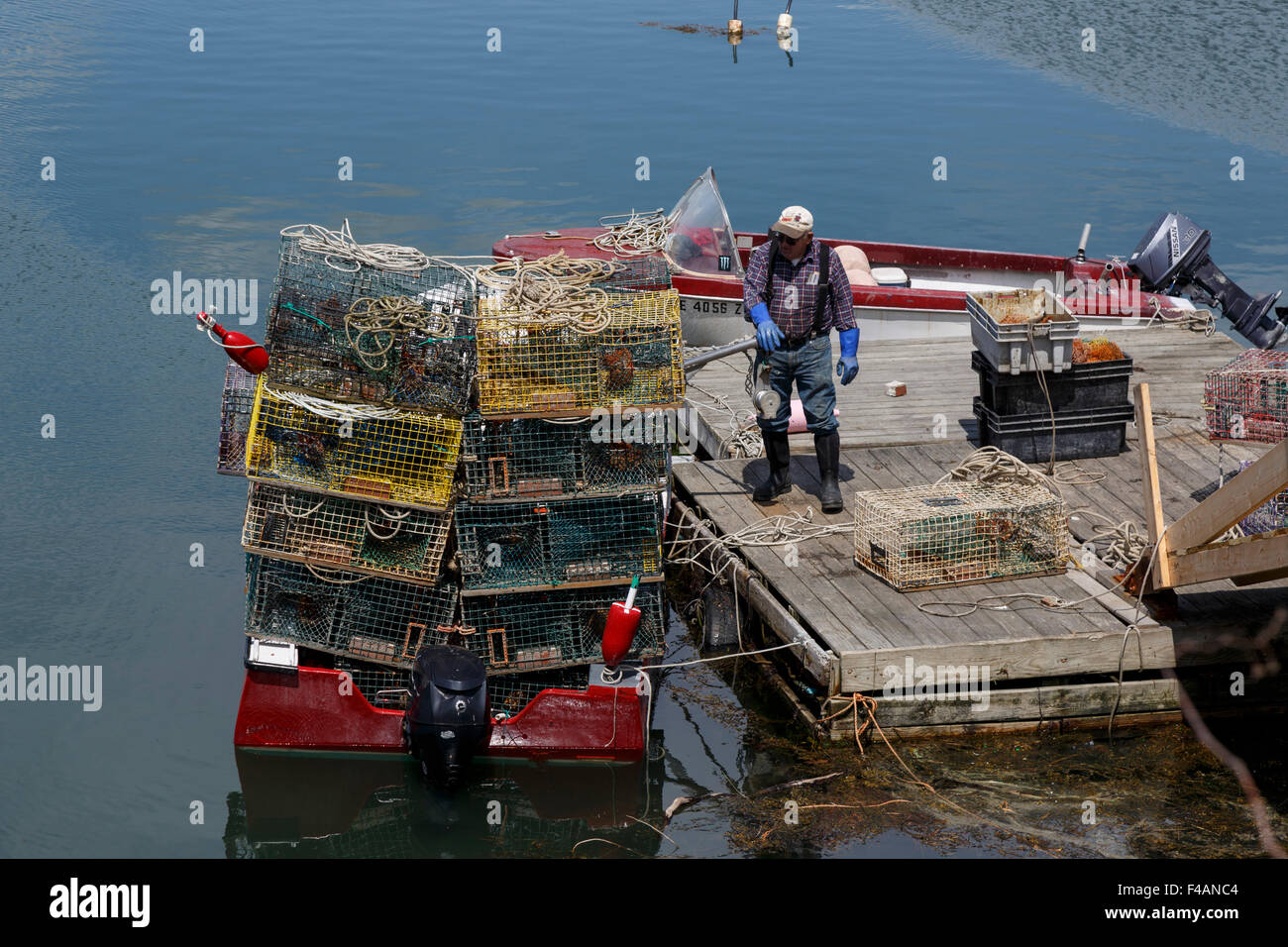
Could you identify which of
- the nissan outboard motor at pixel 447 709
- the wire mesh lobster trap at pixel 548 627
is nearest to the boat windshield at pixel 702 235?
the wire mesh lobster trap at pixel 548 627

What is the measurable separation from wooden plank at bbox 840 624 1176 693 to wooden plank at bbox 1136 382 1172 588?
0.34m

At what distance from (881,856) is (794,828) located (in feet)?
1.73

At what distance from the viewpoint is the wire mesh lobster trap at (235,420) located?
850 cm

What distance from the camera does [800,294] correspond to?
9.45m

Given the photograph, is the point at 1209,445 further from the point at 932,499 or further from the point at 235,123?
the point at 235,123

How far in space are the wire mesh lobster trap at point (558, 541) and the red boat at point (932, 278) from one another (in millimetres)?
5782

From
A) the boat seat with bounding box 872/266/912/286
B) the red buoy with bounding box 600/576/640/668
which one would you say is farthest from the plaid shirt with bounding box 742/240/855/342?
the boat seat with bounding box 872/266/912/286

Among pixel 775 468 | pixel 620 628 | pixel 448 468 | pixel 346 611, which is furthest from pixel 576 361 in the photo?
pixel 775 468

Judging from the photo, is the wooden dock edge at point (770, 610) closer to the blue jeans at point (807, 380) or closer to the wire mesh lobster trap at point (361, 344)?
the blue jeans at point (807, 380)

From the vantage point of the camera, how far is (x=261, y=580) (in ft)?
26.9

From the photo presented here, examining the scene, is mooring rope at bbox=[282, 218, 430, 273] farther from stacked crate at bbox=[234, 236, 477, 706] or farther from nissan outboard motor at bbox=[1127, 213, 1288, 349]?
nissan outboard motor at bbox=[1127, 213, 1288, 349]

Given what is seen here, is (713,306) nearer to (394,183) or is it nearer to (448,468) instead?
(448,468)

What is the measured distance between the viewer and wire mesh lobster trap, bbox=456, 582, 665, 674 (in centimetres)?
836
